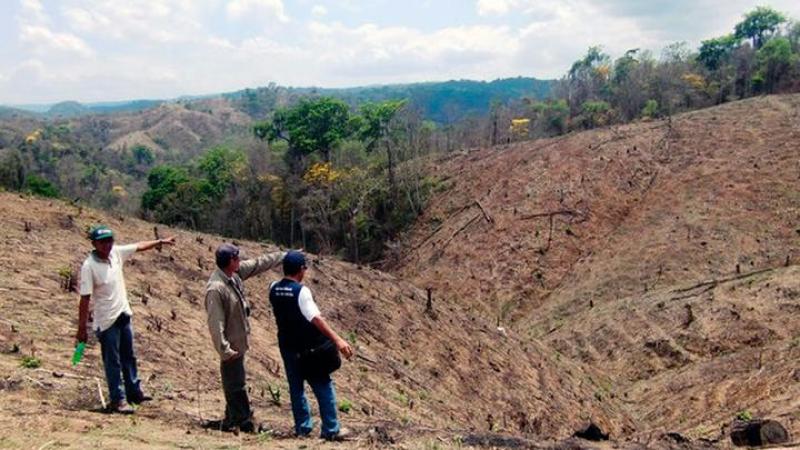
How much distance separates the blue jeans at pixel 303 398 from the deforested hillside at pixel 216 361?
0.24 m

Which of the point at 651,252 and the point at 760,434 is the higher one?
the point at 760,434

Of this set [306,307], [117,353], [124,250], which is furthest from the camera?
[124,250]

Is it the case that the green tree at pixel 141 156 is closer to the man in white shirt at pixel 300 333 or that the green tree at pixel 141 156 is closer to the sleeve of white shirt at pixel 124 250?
the sleeve of white shirt at pixel 124 250

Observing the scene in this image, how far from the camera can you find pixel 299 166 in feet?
170

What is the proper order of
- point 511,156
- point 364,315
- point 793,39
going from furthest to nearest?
point 793,39, point 511,156, point 364,315

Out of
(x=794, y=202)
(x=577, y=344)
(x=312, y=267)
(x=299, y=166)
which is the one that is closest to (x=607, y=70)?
(x=299, y=166)

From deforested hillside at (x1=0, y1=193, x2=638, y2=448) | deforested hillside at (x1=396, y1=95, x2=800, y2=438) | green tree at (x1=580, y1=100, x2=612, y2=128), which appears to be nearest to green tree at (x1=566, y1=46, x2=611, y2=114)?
green tree at (x1=580, y1=100, x2=612, y2=128)

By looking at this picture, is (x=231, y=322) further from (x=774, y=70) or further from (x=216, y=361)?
(x=774, y=70)

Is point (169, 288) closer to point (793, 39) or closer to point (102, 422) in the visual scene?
point (102, 422)

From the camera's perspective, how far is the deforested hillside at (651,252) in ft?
52.4

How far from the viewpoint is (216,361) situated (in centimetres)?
886

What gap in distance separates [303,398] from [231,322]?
0.95 metres

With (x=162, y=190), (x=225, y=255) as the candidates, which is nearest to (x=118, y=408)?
(x=225, y=255)

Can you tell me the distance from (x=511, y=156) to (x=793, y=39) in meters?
39.1
